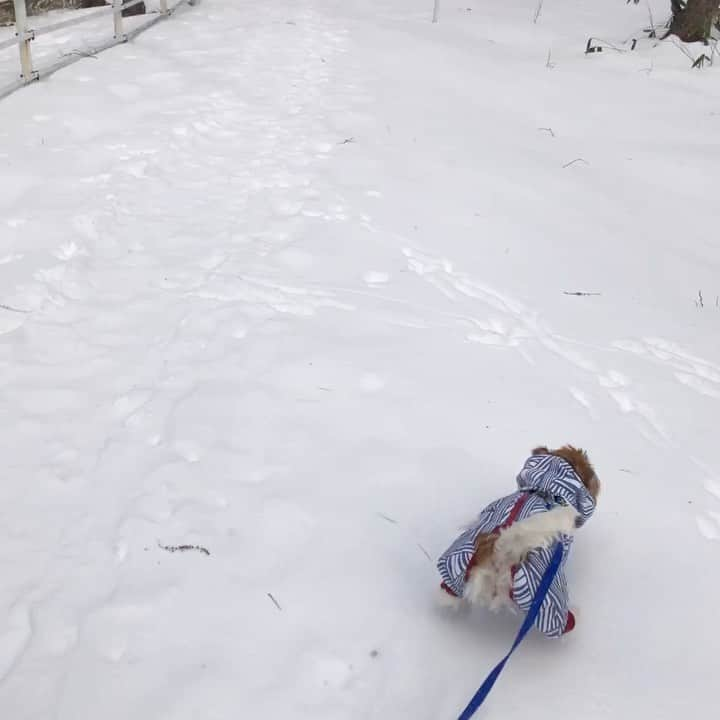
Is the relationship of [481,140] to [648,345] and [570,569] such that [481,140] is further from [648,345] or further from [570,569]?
[570,569]

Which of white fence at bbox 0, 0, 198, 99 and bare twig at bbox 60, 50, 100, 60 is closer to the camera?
white fence at bbox 0, 0, 198, 99

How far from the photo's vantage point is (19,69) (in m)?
6.45

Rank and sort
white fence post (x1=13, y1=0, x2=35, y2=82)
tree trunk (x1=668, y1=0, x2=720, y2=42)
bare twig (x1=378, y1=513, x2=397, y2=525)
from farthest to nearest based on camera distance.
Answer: tree trunk (x1=668, y1=0, x2=720, y2=42) → white fence post (x1=13, y1=0, x2=35, y2=82) → bare twig (x1=378, y1=513, x2=397, y2=525)

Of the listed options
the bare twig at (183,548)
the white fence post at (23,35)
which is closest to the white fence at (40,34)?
the white fence post at (23,35)

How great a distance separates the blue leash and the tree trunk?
7960 millimetres

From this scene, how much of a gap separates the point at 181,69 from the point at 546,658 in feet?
20.9

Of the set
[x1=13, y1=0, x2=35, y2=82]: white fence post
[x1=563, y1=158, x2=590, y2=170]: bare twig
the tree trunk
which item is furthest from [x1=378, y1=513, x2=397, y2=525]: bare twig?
the tree trunk

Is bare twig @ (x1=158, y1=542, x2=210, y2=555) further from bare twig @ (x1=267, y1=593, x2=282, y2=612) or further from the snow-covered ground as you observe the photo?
bare twig @ (x1=267, y1=593, x2=282, y2=612)

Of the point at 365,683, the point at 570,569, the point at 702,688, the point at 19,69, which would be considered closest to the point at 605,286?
the point at 570,569

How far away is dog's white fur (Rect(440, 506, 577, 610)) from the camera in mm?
1762

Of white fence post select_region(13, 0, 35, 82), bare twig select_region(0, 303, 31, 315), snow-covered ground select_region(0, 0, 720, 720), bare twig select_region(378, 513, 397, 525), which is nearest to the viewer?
snow-covered ground select_region(0, 0, 720, 720)

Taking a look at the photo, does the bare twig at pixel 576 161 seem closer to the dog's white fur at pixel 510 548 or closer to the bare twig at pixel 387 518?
the bare twig at pixel 387 518

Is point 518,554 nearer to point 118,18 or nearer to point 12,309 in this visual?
point 12,309

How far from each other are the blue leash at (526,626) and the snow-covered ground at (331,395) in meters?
0.12
